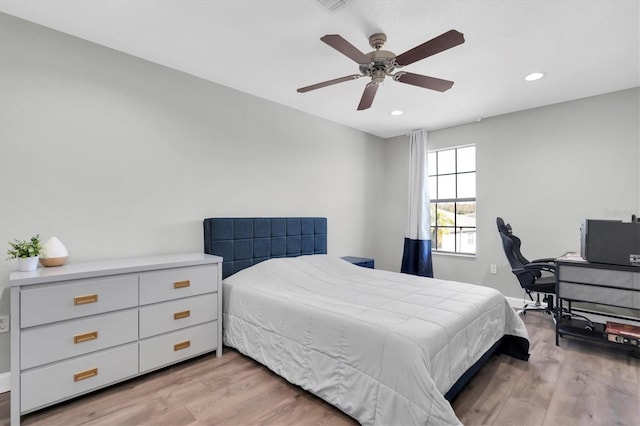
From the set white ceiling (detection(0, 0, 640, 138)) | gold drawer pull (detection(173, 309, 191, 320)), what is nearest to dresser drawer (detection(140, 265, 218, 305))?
gold drawer pull (detection(173, 309, 191, 320))

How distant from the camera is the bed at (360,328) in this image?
156 centimetres

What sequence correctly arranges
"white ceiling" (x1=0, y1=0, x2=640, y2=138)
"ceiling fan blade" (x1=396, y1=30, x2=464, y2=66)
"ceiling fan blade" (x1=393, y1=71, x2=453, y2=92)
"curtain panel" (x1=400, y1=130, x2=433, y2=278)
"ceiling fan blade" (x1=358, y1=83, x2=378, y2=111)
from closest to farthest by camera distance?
1. "ceiling fan blade" (x1=396, y1=30, x2=464, y2=66)
2. "white ceiling" (x1=0, y1=0, x2=640, y2=138)
3. "ceiling fan blade" (x1=393, y1=71, x2=453, y2=92)
4. "ceiling fan blade" (x1=358, y1=83, x2=378, y2=111)
5. "curtain panel" (x1=400, y1=130, x2=433, y2=278)

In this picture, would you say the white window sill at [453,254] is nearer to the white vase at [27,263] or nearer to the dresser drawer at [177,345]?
the dresser drawer at [177,345]

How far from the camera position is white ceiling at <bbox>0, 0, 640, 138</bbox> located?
1989 millimetres

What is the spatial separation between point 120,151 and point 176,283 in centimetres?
120

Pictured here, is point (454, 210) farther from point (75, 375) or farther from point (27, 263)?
point (27, 263)

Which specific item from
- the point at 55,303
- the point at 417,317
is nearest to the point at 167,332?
the point at 55,303

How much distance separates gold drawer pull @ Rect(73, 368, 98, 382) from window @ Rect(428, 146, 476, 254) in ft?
14.4

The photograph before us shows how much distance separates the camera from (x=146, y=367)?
85.4 inches

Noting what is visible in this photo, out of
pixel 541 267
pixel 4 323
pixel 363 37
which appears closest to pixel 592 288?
pixel 541 267

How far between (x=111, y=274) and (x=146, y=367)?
723 mm

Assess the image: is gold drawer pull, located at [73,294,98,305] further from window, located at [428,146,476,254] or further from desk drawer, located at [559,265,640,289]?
window, located at [428,146,476,254]

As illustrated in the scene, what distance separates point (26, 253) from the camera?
1.90m

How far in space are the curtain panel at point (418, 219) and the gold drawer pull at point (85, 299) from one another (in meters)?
3.94
